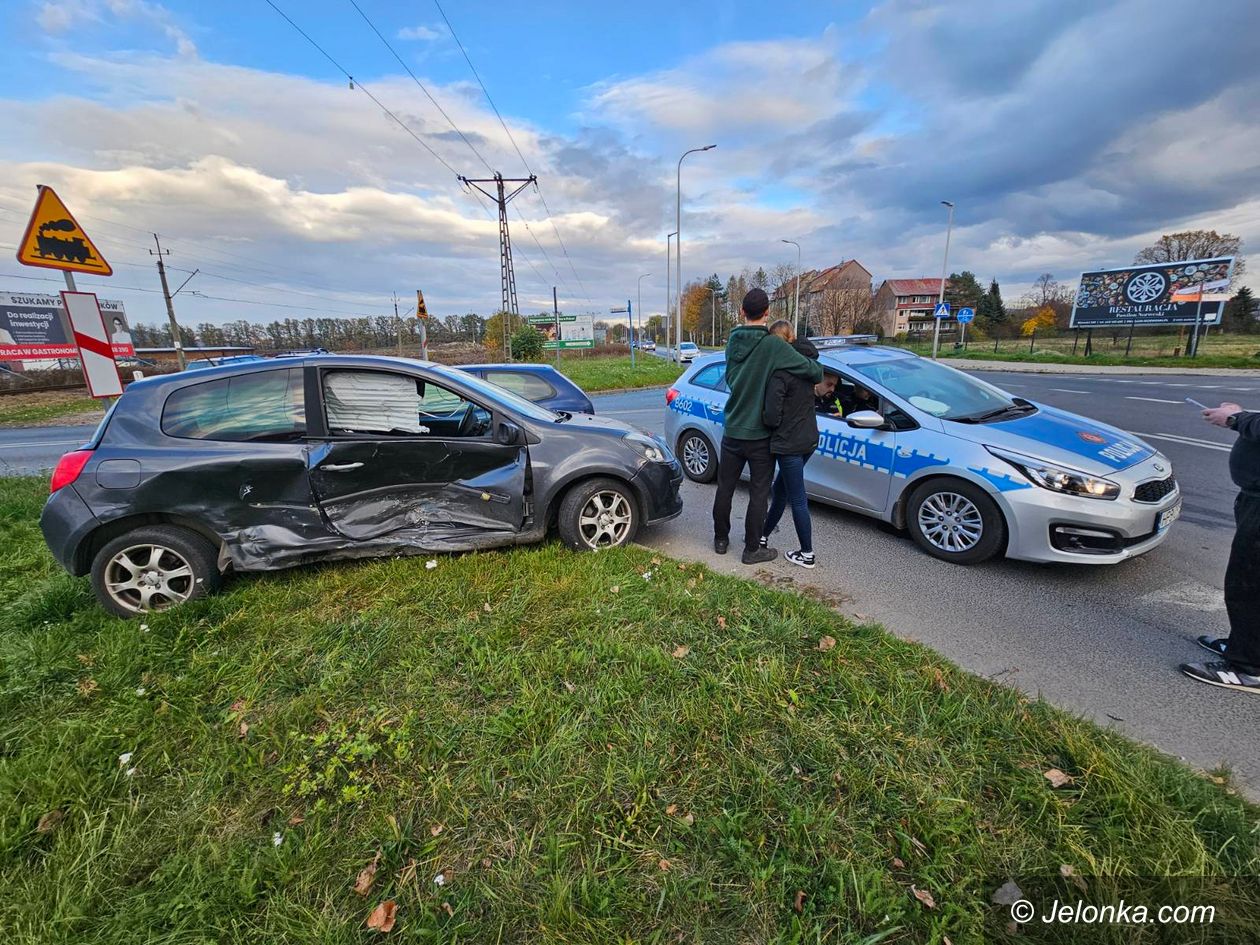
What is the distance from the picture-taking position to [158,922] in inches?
65.1

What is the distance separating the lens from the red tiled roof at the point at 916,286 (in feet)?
243

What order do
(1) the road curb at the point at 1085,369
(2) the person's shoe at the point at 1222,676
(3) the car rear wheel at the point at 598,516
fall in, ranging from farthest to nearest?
(1) the road curb at the point at 1085,369 < (3) the car rear wheel at the point at 598,516 < (2) the person's shoe at the point at 1222,676

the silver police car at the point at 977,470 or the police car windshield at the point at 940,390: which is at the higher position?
the police car windshield at the point at 940,390

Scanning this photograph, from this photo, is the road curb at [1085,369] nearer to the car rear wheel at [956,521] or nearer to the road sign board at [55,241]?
the car rear wheel at [956,521]

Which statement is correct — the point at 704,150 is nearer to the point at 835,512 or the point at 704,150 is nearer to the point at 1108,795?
the point at 835,512

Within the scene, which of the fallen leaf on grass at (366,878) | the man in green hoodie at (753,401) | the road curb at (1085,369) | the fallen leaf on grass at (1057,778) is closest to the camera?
the fallen leaf on grass at (366,878)

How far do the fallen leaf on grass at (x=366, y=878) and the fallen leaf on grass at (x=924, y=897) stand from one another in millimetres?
1740

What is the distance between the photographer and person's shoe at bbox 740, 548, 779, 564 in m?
4.24

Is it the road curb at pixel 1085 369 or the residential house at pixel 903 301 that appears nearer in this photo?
the road curb at pixel 1085 369

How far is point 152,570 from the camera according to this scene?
338 centimetres

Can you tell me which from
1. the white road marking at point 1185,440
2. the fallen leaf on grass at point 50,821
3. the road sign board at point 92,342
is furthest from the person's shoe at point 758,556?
the white road marking at point 1185,440

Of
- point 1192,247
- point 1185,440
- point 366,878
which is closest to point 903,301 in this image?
point 1192,247

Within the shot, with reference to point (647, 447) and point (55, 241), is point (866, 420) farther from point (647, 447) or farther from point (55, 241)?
point (55, 241)

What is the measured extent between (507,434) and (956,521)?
11.3 feet
